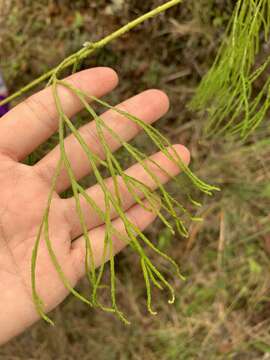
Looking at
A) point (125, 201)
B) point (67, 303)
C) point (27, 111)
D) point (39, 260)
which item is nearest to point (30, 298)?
point (39, 260)

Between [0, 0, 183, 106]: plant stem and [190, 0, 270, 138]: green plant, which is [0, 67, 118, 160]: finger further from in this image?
[190, 0, 270, 138]: green plant

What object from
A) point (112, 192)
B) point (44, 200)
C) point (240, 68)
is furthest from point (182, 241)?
point (240, 68)

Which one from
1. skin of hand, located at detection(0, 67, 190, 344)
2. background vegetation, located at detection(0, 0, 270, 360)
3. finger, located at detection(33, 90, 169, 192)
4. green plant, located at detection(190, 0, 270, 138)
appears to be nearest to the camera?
green plant, located at detection(190, 0, 270, 138)

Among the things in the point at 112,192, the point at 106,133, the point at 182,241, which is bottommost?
the point at 182,241

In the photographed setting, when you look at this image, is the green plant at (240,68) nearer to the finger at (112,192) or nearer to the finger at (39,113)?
the finger at (112,192)

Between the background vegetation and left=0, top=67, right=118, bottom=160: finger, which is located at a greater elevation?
left=0, top=67, right=118, bottom=160: finger

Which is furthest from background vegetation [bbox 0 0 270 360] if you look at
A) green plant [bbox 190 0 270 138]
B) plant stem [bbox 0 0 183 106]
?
plant stem [bbox 0 0 183 106]

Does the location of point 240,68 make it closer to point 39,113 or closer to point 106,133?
point 106,133

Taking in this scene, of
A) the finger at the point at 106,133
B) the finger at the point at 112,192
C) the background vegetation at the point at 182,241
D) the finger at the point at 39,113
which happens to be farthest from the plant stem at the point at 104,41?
the background vegetation at the point at 182,241
